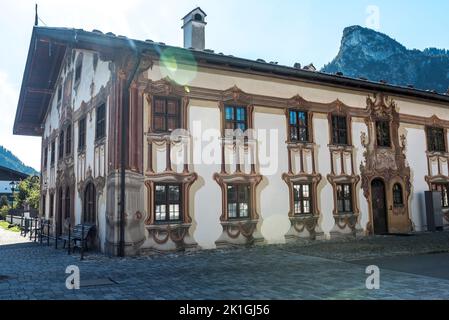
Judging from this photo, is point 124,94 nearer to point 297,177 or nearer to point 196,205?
point 196,205

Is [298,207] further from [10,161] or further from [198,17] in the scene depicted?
[10,161]

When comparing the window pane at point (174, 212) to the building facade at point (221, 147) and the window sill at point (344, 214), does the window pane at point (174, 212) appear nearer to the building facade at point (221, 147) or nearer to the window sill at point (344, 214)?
A: the building facade at point (221, 147)

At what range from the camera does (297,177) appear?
51.7ft

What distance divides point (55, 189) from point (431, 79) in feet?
298

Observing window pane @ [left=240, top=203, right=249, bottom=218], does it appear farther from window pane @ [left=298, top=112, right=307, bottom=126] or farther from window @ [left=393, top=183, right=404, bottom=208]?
window @ [left=393, top=183, right=404, bottom=208]

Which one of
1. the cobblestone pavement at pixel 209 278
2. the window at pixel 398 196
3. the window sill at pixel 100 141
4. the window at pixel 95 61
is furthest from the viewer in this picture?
the window at pixel 398 196

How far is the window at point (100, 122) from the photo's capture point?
14.2m

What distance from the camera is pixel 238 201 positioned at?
14.6m

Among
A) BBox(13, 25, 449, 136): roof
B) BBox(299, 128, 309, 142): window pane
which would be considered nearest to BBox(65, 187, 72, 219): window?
BBox(13, 25, 449, 136): roof

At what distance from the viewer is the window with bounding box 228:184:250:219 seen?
47.4ft

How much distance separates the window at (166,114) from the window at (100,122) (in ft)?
6.64

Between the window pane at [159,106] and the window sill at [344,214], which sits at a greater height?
the window pane at [159,106]

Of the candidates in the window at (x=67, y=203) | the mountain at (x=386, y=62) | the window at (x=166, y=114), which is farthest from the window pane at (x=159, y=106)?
the mountain at (x=386, y=62)

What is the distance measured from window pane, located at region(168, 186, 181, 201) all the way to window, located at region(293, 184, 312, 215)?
4.82 metres
